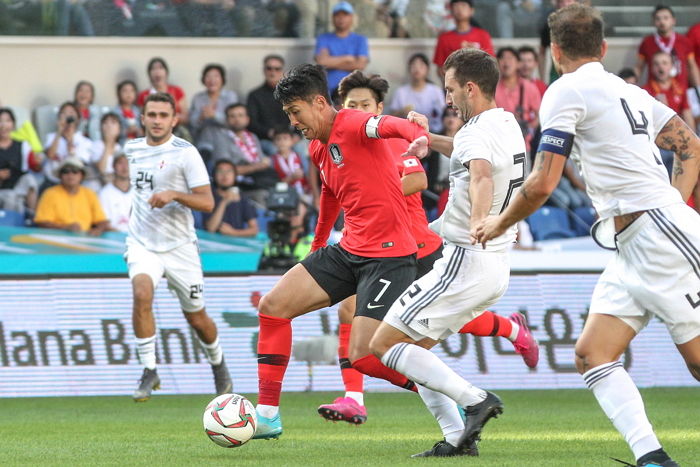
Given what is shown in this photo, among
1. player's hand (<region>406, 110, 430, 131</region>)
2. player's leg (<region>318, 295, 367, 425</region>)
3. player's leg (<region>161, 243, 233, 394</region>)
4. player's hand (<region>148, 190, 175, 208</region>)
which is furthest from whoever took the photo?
player's leg (<region>161, 243, 233, 394</region>)

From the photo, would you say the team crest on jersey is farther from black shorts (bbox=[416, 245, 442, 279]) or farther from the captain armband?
the captain armband

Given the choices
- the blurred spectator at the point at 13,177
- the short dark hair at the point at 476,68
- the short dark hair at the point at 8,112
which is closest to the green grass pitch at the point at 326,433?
the short dark hair at the point at 476,68

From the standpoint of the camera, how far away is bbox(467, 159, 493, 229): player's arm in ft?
20.1

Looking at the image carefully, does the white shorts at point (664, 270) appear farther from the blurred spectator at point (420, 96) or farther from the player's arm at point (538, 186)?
the blurred spectator at point (420, 96)

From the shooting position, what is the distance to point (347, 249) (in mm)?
7586

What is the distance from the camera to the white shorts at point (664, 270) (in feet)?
18.5

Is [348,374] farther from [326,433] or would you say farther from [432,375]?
[432,375]

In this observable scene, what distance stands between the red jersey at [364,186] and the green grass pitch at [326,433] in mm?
1231

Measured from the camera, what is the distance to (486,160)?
637cm

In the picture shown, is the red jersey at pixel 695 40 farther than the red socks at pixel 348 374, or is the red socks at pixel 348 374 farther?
the red jersey at pixel 695 40

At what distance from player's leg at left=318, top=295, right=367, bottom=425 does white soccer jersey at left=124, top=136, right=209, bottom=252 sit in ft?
7.60

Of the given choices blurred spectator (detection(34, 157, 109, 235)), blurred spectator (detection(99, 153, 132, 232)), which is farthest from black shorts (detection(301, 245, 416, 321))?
blurred spectator (detection(99, 153, 132, 232))

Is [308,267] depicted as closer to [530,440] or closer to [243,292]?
[530,440]

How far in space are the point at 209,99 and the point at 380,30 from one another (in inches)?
115
